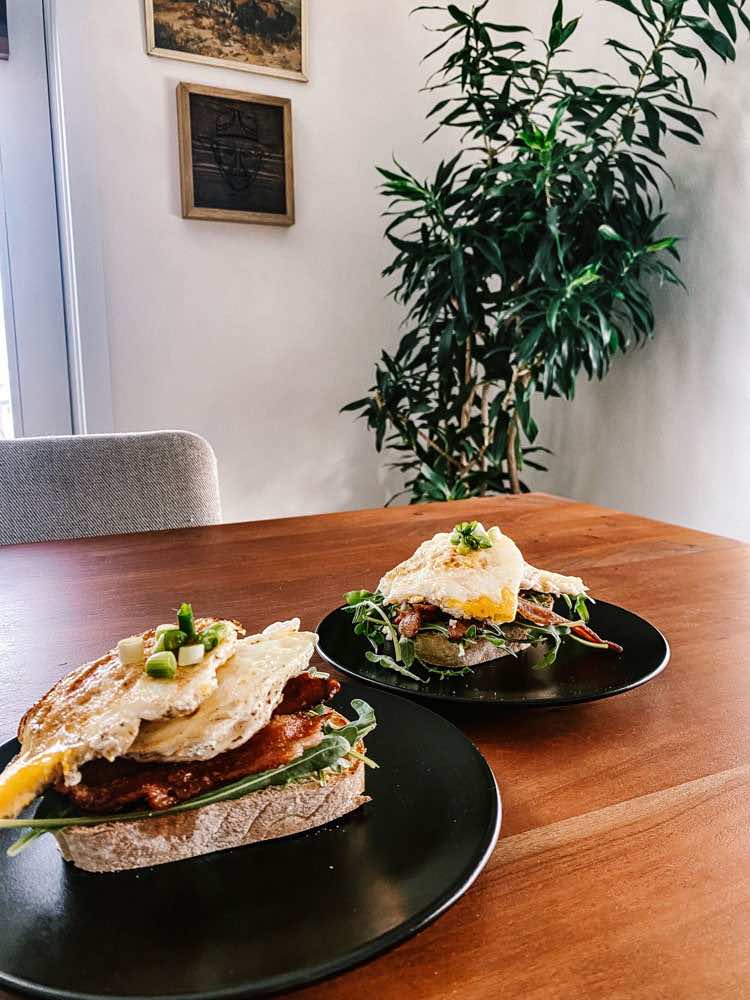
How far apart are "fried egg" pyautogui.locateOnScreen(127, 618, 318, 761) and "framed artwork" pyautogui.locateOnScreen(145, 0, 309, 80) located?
2785 mm

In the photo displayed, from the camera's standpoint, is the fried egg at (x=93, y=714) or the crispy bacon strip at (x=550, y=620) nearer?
the fried egg at (x=93, y=714)

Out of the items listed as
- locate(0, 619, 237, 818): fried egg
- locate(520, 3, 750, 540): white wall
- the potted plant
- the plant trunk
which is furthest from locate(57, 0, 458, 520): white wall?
locate(0, 619, 237, 818): fried egg

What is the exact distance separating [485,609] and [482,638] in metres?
0.03

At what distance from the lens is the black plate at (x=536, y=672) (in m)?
0.63

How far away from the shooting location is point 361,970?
0.38 meters

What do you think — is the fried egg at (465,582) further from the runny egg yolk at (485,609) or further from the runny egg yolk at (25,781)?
the runny egg yolk at (25,781)

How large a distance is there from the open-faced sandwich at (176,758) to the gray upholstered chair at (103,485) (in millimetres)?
1011

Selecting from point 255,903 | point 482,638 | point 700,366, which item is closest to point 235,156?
point 700,366

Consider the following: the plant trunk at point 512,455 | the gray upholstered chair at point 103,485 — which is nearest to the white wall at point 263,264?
the plant trunk at point 512,455

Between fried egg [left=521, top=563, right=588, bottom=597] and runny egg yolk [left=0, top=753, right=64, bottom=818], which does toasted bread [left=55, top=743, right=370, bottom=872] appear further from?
fried egg [left=521, top=563, right=588, bottom=597]

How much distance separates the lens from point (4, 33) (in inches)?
100

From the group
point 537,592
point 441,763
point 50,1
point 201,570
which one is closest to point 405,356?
point 50,1

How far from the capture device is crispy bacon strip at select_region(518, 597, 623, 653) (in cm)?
72

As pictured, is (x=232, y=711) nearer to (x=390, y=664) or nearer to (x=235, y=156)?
(x=390, y=664)
